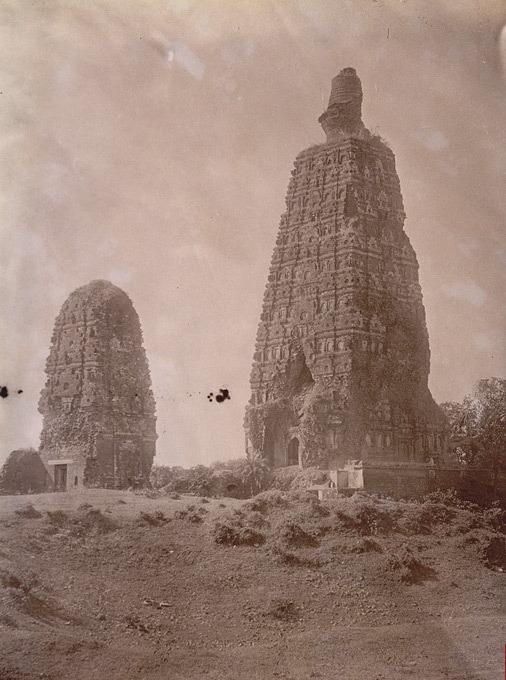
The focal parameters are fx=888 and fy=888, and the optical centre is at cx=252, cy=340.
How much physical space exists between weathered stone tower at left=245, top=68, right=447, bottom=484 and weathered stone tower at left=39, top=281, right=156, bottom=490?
207 inches

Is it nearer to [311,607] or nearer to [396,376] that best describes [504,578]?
[311,607]

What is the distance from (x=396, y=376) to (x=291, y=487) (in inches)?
257

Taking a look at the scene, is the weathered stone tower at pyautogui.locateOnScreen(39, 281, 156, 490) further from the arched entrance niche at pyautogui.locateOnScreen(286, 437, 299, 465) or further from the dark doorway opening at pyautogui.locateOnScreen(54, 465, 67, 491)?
the arched entrance niche at pyautogui.locateOnScreen(286, 437, 299, 465)

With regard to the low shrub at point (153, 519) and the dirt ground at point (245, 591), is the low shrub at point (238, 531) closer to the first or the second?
the dirt ground at point (245, 591)

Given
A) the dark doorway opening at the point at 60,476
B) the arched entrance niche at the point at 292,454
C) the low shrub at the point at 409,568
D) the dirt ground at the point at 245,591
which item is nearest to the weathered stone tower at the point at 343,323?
the arched entrance niche at the point at 292,454

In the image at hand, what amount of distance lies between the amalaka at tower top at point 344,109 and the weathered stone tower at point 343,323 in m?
0.05

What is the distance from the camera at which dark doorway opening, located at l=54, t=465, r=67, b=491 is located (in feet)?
124

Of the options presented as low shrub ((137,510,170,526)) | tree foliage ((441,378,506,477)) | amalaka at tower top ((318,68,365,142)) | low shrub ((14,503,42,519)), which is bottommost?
low shrub ((137,510,170,526))

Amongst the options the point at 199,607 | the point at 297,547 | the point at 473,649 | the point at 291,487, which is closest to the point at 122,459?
the point at 291,487

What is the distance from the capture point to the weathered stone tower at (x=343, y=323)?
1410 inches

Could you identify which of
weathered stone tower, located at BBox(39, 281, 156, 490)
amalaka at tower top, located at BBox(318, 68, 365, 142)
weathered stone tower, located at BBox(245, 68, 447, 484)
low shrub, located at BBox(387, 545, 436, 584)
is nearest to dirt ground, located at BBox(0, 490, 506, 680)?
low shrub, located at BBox(387, 545, 436, 584)

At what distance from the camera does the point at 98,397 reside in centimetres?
3838

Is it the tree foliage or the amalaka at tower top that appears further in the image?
the tree foliage

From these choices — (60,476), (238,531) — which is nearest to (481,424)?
(60,476)
